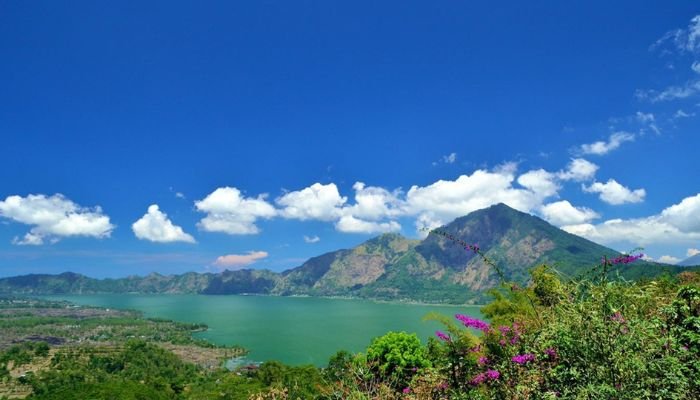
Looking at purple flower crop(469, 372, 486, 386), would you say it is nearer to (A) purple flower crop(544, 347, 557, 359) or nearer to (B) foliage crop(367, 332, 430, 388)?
(A) purple flower crop(544, 347, 557, 359)

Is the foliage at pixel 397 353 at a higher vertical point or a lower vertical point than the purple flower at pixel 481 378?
lower

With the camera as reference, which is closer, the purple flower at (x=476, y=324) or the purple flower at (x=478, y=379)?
the purple flower at (x=478, y=379)

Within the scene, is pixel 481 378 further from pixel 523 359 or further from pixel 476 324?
pixel 476 324

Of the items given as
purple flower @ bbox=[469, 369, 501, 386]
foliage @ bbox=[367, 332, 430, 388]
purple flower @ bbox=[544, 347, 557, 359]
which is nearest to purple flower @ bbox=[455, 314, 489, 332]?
purple flower @ bbox=[469, 369, 501, 386]

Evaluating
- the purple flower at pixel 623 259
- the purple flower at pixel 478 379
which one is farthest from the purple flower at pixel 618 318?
the purple flower at pixel 478 379

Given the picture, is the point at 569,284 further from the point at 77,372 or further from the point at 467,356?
the point at 77,372

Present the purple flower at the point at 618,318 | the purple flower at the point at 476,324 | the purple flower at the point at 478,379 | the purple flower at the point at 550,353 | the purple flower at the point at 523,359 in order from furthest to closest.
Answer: the purple flower at the point at 476,324 < the purple flower at the point at 478,379 < the purple flower at the point at 523,359 < the purple flower at the point at 550,353 < the purple flower at the point at 618,318

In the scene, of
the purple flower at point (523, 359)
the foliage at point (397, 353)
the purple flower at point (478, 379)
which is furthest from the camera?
the foliage at point (397, 353)

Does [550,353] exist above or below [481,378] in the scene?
above

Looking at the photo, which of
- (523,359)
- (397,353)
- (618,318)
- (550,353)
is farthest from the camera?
(397,353)

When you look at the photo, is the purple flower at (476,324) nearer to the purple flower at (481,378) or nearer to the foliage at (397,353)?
the purple flower at (481,378)

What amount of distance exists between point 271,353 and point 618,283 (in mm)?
89175

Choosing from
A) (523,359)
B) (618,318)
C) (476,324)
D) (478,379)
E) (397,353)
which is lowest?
(397,353)

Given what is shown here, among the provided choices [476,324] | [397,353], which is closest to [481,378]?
[476,324]
